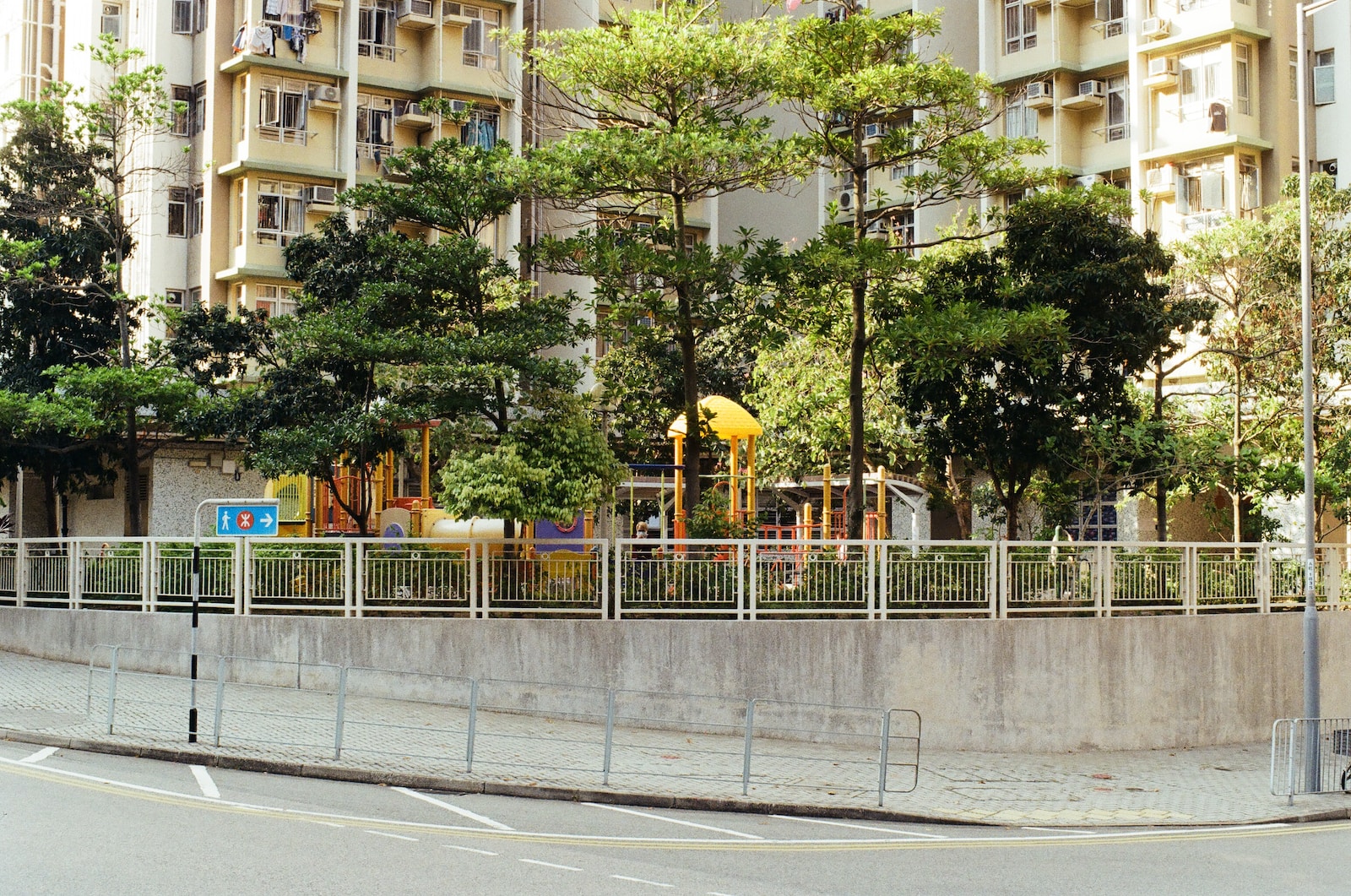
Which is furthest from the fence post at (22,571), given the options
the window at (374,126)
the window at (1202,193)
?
the window at (1202,193)

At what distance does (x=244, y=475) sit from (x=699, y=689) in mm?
18593

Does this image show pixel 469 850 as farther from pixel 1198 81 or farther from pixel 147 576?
pixel 1198 81

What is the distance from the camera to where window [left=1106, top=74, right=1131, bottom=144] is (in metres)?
38.7

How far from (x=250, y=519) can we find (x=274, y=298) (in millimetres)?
22955

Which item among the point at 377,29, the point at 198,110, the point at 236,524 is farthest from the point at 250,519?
the point at 377,29

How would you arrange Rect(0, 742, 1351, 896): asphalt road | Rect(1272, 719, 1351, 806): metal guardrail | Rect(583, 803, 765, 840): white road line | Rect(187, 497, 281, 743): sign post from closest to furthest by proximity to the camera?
Rect(0, 742, 1351, 896): asphalt road → Rect(583, 803, 765, 840): white road line → Rect(187, 497, 281, 743): sign post → Rect(1272, 719, 1351, 806): metal guardrail

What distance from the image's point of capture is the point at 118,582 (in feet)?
70.6

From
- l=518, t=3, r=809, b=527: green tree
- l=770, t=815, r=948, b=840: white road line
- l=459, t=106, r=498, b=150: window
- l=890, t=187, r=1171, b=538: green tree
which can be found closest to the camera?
l=770, t=815, r=948, b=840: white road line

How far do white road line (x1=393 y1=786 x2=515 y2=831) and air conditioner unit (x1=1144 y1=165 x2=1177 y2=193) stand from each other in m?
27.5

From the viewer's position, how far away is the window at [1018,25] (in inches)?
1581

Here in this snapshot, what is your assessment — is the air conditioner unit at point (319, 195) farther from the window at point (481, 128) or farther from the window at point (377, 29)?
the window at point (481, 128)

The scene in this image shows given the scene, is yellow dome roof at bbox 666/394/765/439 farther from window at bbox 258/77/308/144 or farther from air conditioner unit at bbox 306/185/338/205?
window at bbox 258/77/308/144

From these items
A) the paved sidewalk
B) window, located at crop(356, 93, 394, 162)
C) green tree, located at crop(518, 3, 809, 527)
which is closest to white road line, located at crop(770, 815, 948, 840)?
the paved sidewalk

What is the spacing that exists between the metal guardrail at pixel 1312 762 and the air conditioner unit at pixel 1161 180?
19.8 m
